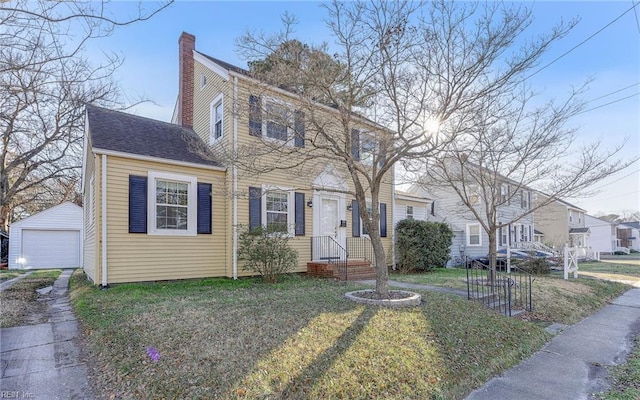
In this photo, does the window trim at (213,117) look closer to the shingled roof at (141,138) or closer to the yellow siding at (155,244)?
the shingled roof at (141,138)

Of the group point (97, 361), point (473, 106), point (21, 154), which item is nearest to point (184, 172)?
point (97, 361)

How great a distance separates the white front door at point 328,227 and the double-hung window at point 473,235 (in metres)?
12.4

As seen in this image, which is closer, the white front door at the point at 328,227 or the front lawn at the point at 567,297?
the front lawn at the point at 567,297

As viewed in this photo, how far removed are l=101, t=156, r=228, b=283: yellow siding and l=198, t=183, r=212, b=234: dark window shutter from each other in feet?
0.60

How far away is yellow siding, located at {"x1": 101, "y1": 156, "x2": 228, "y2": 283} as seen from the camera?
29.2 ft

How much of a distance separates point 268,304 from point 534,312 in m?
5.48

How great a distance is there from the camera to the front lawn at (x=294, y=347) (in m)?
3.57

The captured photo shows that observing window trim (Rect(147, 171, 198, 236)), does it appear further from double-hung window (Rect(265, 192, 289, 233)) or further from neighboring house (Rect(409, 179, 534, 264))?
neighboring house (Rect(409, 179, 534, 264))

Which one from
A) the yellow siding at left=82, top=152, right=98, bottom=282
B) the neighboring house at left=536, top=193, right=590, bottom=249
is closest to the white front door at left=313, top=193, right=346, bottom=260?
the yellow siding at left=82, top=152, right=98, bottom=282

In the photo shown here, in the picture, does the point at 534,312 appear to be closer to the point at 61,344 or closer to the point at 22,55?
the point at 61,344

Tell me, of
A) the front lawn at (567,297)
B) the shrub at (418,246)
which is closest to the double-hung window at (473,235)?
the shrub at (418,246)

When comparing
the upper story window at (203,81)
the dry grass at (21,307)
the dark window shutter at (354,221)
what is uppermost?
the upper story window at (203,81)

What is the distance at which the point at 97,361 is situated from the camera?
14.6ft

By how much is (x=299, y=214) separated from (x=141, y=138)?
202 inches
